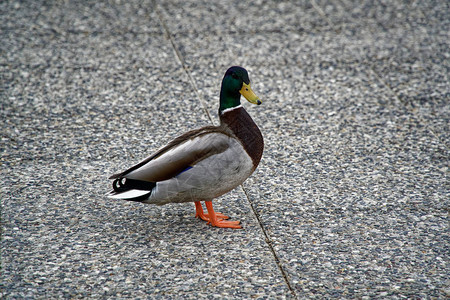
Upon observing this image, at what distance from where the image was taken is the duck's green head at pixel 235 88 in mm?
3667

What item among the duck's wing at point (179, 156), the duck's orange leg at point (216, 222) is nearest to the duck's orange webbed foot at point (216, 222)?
the duck's orange leg at point (216, 222)

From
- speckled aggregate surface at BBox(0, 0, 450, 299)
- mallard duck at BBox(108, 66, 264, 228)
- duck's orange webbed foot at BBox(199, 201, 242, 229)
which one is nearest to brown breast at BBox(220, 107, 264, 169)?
mallard duck at BBox(108, 66, 264, 228)

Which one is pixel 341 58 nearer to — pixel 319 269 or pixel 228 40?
pixel 228 40

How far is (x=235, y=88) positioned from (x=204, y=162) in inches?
21.5

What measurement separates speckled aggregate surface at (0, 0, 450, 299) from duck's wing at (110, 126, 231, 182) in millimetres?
476

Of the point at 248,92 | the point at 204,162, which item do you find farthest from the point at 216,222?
the point at 248,92

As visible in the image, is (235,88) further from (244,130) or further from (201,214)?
(201,214)

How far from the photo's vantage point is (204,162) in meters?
3.57

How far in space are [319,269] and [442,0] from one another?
6.02 metres

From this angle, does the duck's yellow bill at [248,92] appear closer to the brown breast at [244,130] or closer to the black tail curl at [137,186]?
the brown breast at [244,130]

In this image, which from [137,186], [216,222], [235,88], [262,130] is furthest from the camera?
[262,130]

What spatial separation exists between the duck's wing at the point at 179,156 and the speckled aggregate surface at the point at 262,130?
476mm

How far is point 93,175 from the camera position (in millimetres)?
4445

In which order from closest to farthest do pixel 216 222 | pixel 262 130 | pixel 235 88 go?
pixel 235 88, pixel 216 222, pixel 262 130
